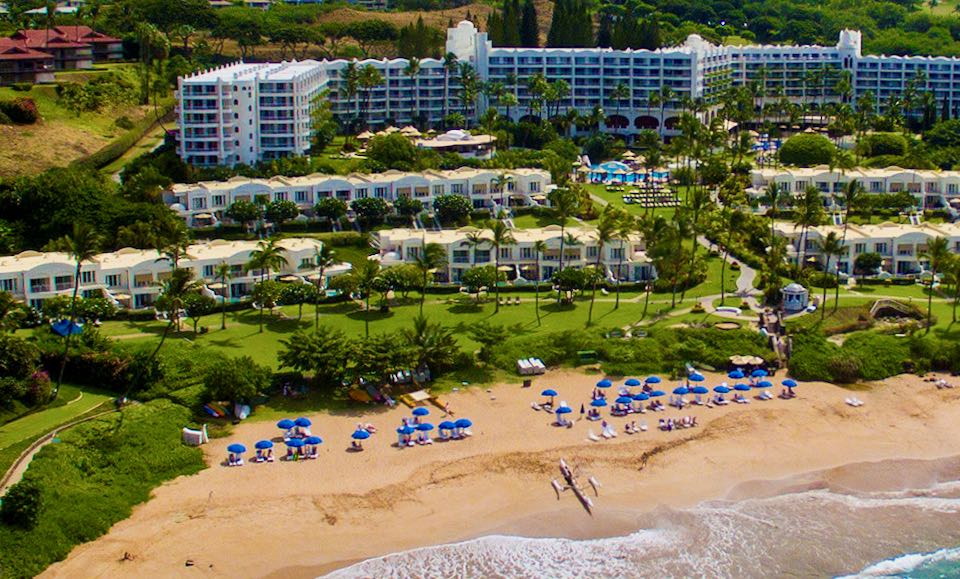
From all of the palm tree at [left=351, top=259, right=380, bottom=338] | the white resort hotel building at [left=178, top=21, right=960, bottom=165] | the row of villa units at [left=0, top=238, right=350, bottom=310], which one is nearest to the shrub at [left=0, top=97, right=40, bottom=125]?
the white resort hotel building at [left=178, top=21, right=960, bottom=165]

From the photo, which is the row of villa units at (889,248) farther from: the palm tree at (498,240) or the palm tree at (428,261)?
the palm tree at (428,261)

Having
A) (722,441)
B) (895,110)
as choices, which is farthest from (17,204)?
(895,110)

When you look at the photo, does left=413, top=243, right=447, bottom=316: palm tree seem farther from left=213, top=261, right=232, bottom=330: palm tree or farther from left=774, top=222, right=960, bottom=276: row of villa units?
left=774, top=222, right=960, bottom=276: row of villa units

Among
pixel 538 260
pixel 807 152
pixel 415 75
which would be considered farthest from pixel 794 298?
pixel 415 75

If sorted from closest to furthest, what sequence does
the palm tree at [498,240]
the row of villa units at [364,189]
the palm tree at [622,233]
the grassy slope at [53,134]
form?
the palm tree at [498,240] < the palm tree at [622,233] < the row of villa units at [364,189] < the grassy slope at [53,134]

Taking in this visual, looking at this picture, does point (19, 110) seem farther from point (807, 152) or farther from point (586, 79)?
point (807, 152)

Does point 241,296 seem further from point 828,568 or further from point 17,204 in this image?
point 828,568

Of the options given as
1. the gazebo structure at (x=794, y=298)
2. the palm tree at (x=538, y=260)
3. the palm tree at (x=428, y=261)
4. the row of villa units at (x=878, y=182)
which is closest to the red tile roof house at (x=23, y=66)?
the palm tree at (x=428, y=261)
